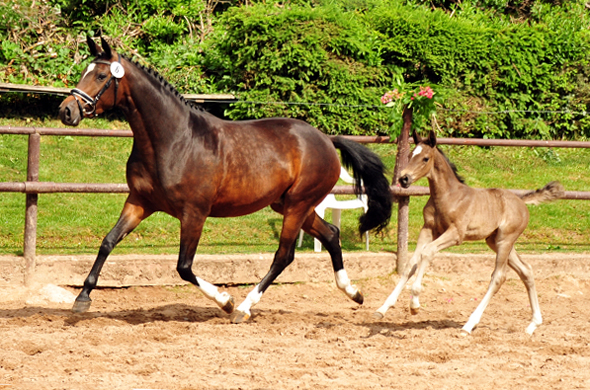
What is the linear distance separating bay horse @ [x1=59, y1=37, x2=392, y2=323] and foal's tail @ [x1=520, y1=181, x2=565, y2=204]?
69.4 inches

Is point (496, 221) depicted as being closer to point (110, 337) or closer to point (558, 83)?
point (110, 337)

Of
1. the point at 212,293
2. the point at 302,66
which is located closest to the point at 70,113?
the point at 212,293

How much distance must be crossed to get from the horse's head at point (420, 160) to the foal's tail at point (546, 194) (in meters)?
1.16

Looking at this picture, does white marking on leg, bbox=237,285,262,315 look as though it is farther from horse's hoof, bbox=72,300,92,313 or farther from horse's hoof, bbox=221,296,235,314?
horse's hoof, bbox=72,300,92,313

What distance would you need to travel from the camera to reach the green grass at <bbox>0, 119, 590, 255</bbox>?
26.9 feet

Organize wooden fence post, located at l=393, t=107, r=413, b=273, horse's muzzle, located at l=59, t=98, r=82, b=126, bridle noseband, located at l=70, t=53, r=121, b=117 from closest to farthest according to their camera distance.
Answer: horse's muzzle, located at l=59, t=98, r=82, b=126, bridle noseband, located at l=70, t=53, r=121, b=117, wooden fence post, located at l=393, t=107, r=413, b=273

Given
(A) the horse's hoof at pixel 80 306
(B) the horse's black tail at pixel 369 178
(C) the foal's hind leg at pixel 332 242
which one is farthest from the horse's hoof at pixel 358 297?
(A) the horse's hoof at pixel 80 306

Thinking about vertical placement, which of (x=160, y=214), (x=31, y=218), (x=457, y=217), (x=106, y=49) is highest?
(x=106, y=49)

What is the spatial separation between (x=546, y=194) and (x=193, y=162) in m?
3.15

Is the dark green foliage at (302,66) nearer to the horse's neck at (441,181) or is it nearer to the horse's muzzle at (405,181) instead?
the horse's neck at (441,181)

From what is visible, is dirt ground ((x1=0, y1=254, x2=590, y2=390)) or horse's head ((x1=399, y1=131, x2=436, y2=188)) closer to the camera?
dirt ground ((x1=0, y1=254, x2=590, y2=390))

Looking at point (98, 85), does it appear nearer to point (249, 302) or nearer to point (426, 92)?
point (249, 302)

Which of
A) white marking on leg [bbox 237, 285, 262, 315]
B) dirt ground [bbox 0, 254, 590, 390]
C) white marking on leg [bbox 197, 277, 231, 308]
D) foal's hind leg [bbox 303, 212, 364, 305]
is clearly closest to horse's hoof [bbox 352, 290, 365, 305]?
foal's hind leg [bbox 303, 212, 364, 305]

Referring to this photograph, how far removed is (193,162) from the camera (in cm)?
555
